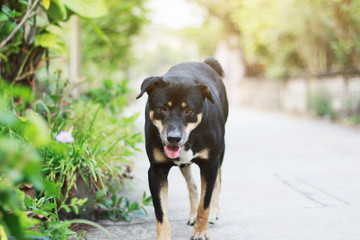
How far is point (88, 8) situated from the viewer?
450cm

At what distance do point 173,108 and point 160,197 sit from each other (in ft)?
2.20

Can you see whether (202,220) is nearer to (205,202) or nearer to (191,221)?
(205,202)

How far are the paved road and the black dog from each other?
392mm

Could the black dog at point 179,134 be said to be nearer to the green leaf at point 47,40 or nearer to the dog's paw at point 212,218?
the dog's paw at point 212,218

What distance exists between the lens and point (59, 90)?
487 cm

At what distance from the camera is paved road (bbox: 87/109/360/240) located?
362 centimetres

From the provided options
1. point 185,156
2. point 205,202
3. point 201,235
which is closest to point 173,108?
point 185,156

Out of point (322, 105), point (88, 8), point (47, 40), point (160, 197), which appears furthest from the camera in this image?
point (322, 105)

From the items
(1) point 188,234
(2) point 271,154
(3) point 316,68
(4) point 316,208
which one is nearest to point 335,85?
(3) point 316,68

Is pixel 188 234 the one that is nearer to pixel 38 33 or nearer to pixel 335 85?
pixel 38 33

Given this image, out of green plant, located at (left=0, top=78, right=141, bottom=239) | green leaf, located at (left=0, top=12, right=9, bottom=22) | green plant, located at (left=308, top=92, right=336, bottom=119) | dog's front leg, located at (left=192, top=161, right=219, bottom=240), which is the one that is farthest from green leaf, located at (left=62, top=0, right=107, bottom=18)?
green plant, located at (left=308, top=92, right=336, bottom=119)

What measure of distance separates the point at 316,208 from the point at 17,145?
2.76 metres

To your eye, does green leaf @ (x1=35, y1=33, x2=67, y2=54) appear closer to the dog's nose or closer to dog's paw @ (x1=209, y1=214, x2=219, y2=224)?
the dog's nose

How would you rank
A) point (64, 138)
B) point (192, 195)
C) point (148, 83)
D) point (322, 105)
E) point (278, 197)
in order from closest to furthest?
1. point (148, 83)
2. point (64, 138)
3. point (192, 195)
4. point (278, 197)
5. point (322, 105)
